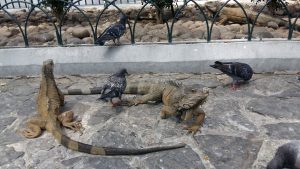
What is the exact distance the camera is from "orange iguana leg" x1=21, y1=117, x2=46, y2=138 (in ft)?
15.0

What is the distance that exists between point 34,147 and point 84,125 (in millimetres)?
630

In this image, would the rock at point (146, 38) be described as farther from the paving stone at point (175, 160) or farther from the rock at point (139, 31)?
the paving stone at point (175, 160)

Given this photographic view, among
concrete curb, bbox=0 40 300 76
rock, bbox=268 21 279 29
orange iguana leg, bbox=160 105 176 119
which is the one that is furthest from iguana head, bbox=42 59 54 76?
rock, bbox=268 21 279 29

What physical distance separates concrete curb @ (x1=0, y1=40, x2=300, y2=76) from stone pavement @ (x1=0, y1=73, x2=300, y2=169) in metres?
0.30

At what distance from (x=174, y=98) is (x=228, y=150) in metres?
0.82

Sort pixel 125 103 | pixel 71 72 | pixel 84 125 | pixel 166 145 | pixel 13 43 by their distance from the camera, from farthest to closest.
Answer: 1. pixel 13 43
2. pixel 71 72
3. pixel 125 103
4. pixel 84 125
5. pixel 166 145

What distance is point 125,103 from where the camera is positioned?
514cm

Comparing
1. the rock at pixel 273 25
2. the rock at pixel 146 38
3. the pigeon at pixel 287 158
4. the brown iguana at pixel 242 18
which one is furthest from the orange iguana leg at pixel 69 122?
the rock at pixel 273 25

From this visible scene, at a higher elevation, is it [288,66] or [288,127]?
[288,66]

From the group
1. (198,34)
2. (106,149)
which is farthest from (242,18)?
(106,149)

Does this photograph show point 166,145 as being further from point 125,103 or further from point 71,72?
point 71,72

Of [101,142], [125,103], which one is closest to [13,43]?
[125,103]

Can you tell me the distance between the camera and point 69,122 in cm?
473

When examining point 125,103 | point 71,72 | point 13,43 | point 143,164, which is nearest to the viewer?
point 143,164
